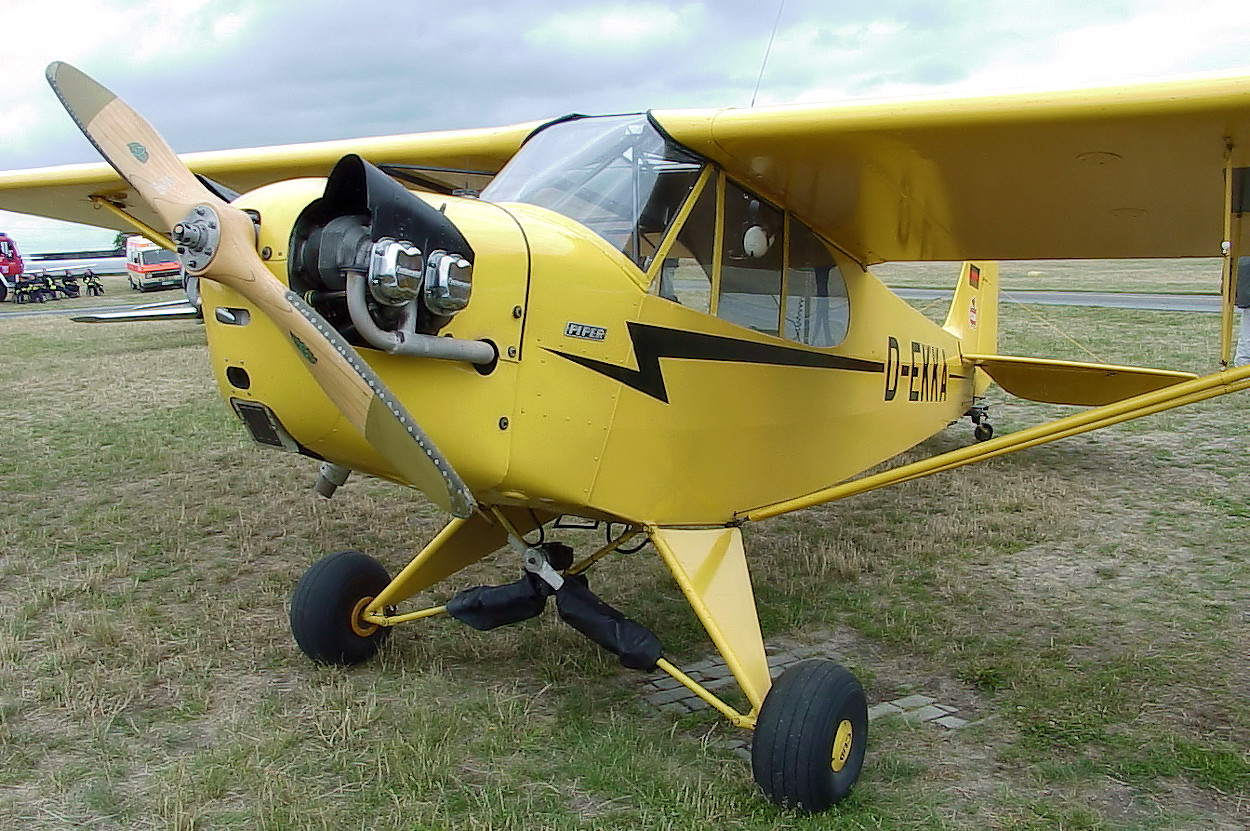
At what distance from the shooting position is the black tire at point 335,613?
4.19 meters

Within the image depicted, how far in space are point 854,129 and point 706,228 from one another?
700mm

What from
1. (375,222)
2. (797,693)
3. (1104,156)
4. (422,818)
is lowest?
(422,818)

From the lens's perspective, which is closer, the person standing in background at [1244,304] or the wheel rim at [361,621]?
the wheel rim at [361,621]

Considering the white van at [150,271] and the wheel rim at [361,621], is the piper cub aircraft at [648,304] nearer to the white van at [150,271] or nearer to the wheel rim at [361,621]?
the wheel rim at [361,621]

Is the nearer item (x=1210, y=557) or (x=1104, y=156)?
(x=1104, y=156)

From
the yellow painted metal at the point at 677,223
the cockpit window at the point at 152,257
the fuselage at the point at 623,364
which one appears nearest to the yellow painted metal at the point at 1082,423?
the fuselage at the point at 623,364

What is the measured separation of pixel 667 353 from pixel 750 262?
806mm

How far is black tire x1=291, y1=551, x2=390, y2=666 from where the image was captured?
419 centimetres

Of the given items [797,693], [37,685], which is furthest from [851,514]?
[37,685]

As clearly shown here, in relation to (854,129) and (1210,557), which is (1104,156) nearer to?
(854,129)

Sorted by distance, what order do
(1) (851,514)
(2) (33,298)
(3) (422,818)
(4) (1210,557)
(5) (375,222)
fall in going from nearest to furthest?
1. (5) (375,222)
2. (3) (422,818)
3. (4) (1210,557)
4. (1) (851,514)
5. (2) (33,298)

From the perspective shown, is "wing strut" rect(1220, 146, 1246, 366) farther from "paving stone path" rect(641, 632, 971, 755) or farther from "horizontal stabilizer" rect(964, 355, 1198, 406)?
"horizontal stabilizer" rect(964, 355, 1198, 406)

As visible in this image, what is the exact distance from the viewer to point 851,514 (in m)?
7.00

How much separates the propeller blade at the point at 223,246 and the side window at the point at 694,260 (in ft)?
4.43
